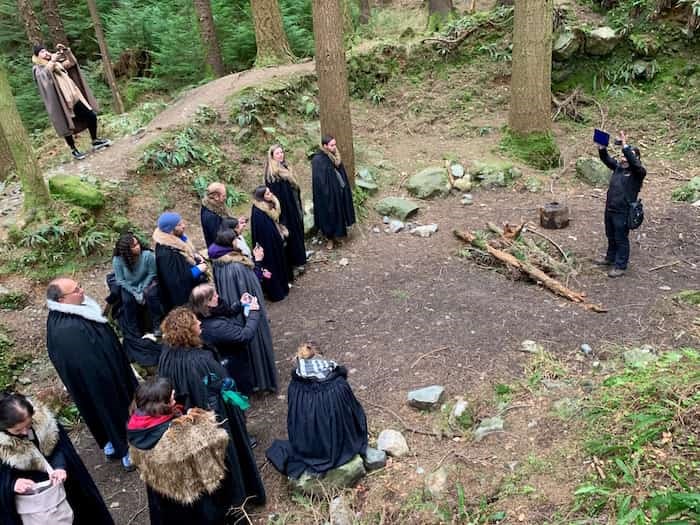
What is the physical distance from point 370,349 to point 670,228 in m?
6.04

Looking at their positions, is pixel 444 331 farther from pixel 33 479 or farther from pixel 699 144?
pixel 699 144

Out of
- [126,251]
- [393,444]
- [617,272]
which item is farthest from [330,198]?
[393,444]

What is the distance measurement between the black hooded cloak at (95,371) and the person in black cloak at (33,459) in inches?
32.6

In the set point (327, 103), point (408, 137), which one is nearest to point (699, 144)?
point (408, 137)

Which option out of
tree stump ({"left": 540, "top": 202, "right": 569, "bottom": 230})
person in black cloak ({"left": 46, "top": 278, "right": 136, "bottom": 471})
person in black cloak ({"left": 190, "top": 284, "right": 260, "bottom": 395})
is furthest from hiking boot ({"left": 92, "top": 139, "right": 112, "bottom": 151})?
tree stump ({"left": 540, "top": 202, "right": 569, "bottom": 230})

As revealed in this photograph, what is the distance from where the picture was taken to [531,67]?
11359mm

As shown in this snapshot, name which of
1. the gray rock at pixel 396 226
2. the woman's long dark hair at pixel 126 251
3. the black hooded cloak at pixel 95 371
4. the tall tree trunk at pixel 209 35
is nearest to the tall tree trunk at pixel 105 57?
the tall tree trunk at pixel 209 35

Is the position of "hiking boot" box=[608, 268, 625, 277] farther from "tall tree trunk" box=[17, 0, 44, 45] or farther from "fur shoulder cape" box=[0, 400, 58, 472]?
"tall tree trunk" box=[17, 0, 44, 45]

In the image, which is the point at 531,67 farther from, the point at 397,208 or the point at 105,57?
the point at 105,57

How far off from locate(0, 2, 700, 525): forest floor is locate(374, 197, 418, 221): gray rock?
26 centimetres

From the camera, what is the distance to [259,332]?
554 cm

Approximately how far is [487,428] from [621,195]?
4.37 metres

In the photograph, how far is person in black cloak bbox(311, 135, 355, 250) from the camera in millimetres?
8555

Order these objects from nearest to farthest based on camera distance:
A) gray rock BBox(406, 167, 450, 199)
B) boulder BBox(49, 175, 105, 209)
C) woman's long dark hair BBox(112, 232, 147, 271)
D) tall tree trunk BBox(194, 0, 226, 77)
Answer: woman's long dark hair BBox(112, 232, 147, 271)
boulder BBox(49, 175, 105, 209)
gray rock BBox(406, 167, 450, 199)
tall tree trunk BBox(194, 0, 226, 77)
